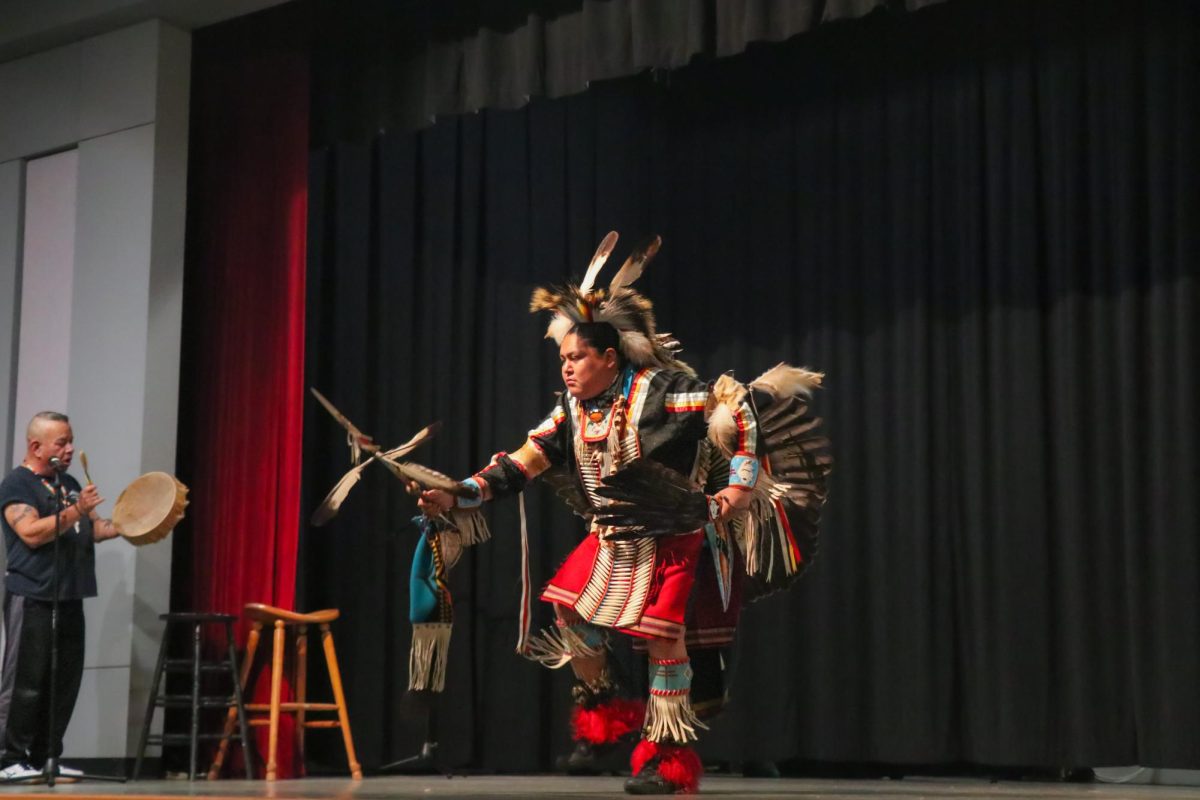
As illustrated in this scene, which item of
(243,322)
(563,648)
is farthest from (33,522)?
(563,648)

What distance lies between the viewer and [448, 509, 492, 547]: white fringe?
14.3 feet

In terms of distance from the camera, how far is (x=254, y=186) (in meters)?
6.86

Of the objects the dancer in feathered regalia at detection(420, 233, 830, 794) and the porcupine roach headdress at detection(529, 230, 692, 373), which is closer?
the dancer in feathered regalia at detection(420, 233, 830, 794)

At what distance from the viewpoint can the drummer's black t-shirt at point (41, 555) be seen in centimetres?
570

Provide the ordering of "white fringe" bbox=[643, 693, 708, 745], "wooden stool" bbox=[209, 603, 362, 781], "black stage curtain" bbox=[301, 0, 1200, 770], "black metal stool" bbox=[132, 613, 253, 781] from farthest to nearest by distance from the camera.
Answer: "wooden stool" bbox=[209, 603, 362, 781], "black metal stool" bbox=[132, 613, 253, 781], "black stage curtain" bbox=[301, 0, 1200, 770], "white fringe" bbox=[643, 693, 708, 745]

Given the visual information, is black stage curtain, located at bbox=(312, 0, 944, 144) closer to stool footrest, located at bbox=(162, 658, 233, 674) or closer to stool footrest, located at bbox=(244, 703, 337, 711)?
→ stool footrest, located at bbox=(162, 658, 233, 674)

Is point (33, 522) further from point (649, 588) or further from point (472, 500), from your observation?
point (649, 588)

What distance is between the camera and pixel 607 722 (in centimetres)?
419

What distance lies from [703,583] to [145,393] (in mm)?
3160

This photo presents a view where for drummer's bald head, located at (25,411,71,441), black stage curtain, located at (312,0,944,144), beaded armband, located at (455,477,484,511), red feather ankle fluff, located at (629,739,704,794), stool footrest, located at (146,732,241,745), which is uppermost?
black stage curtain, located at (312,0,944,144)

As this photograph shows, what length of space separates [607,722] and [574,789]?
579 mm

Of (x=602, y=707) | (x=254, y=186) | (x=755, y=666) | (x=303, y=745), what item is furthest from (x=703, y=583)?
(x=254, y=186)

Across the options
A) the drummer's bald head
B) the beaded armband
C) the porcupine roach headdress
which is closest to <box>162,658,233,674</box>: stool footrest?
the drummer's bald head

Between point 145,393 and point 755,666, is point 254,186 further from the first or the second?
point 755,666
